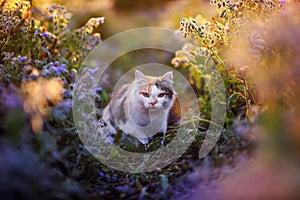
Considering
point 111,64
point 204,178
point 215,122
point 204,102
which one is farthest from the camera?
point 111,64

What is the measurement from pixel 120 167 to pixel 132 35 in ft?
11.2

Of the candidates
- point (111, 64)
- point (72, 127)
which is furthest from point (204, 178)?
point (111, 64)

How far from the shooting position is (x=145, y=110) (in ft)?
10.9

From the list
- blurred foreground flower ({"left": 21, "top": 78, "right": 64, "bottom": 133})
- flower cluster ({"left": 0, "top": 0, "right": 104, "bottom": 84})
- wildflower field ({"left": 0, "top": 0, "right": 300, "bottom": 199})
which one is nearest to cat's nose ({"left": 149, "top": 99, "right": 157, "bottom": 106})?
wildflower field ({"left": 0, "top": 0, "right": 300, "bottom": 199})

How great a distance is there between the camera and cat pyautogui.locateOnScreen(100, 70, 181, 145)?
3252 millimetres

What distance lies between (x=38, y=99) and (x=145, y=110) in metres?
1.36

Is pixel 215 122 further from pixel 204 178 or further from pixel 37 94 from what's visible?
pixel 37 94

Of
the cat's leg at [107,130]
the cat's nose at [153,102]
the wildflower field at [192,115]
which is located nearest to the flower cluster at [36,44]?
the wildflower field at [192,115]

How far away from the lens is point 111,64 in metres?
5.06

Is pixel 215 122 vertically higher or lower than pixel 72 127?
higher

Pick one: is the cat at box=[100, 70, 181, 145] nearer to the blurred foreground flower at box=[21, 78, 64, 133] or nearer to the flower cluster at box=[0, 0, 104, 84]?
the flower cluster at box=[0, 0, 104, 84]

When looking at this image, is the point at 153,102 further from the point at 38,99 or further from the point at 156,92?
the point at 38,99

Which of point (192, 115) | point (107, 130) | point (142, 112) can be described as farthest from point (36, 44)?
point (192, 115)

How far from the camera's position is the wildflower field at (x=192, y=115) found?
5.35ft
